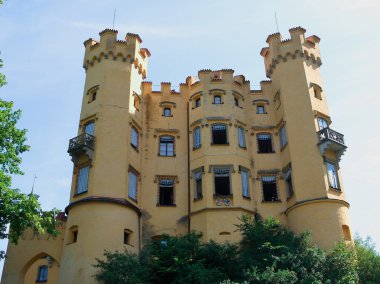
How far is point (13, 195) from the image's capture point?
79.7 ft

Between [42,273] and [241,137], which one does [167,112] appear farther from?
[42,273]

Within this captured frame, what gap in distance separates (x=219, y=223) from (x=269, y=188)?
5.42 meters

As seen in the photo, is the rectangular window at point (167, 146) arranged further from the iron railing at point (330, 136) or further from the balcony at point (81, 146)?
the iron railing at point (330, 136)

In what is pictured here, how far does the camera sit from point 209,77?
39.8 meters

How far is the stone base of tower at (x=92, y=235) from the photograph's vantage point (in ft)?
96.9

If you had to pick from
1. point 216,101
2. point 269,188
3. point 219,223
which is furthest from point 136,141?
point 269,188

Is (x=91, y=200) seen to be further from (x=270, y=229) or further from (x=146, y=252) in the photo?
(x=270, y=229)

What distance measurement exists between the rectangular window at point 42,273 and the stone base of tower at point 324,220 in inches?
870

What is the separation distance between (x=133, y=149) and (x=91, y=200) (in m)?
5.84

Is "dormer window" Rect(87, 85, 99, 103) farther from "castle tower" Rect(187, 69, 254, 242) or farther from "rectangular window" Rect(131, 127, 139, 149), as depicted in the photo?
"castle tower" Rect(187, 69, 254, 242)

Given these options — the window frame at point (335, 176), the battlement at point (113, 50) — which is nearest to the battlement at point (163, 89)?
the battlement at point (113, 50)

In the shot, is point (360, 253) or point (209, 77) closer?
point (360, 253)

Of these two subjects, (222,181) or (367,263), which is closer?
(367,263)

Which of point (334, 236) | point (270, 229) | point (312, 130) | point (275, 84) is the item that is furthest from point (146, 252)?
point (275, 84)
